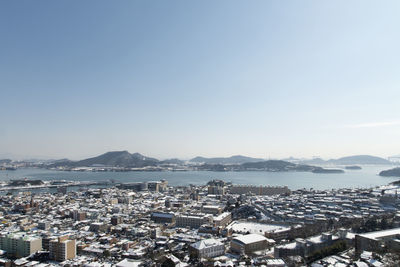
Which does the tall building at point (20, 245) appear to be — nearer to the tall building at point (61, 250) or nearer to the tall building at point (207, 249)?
the tall building at point (61, 250)

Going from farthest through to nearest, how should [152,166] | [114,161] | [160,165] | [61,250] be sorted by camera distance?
1. [114,161]
2. [160,165]
3. [152,166]
4. [61,250]

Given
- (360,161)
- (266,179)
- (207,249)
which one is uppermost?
(360,161)

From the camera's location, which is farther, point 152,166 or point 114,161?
point 114,161

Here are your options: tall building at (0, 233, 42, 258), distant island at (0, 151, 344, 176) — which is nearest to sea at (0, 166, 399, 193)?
distant island at (0, 151, 344, 176)

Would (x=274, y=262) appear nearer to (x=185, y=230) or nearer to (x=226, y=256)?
(x=226, y=256)

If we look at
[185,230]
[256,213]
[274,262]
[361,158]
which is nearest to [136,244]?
[185,230]

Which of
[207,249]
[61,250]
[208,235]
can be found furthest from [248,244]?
[61,250]

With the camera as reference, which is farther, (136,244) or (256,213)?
(256,213)

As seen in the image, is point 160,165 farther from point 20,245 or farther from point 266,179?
point 20,245
